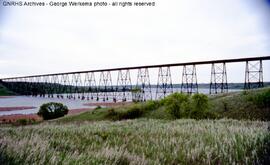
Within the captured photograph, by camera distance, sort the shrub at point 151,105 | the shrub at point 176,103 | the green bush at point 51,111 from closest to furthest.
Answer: the shrub at point 176,103 → the shrub at point 151,105 → the green bush at point 51,111

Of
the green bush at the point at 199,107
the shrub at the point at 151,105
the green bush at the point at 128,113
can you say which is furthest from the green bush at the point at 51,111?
the green bush at the point at 199,107

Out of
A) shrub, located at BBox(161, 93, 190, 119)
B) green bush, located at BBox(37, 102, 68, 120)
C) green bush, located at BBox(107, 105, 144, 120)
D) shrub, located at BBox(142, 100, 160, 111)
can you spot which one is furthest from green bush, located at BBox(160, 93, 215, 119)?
green bush, located at BBox(37, 102, 68, 120)

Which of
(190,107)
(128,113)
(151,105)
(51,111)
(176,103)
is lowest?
(51,111)

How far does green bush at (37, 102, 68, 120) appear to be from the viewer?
43.6m

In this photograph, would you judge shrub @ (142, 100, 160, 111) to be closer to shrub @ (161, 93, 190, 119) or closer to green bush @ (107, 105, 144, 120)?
green bush @ (107, 105, 144, 120)

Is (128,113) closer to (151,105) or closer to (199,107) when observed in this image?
(151,105)

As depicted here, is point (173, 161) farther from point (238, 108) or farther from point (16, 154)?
point (238, 108)

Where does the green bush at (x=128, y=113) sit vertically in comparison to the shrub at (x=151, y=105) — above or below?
below

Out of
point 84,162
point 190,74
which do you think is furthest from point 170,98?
point 84,162

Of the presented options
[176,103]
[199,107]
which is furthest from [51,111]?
[199,107]

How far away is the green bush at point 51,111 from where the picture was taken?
143 ft

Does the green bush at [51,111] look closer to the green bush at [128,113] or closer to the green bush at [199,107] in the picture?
the green bush at [128,113]

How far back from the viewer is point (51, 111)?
1754 inches

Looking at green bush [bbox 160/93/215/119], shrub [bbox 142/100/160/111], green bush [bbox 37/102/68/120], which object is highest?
green bush [bbox 160/93/215/119]
